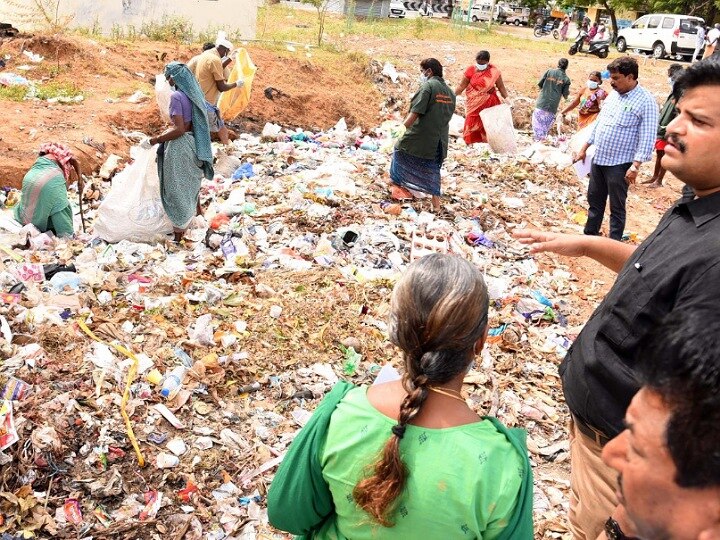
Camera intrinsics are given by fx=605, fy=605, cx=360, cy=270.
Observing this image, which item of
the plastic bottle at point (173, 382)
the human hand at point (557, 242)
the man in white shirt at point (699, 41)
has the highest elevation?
the man in white shirt at point (699, 41)

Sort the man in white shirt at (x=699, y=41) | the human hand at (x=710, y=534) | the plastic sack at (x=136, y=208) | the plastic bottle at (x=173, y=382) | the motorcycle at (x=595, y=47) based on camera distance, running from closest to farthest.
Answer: the human hand at (x=710, y=534) → the plastic bottle at (x=173, y=382) → the plastic sack at (x=136, y=208) → the man in white shirt at (x=699, y=41) → the motorcycle at (x=595, y=47)

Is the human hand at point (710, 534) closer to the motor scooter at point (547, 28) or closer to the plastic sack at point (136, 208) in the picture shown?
the plastic sack at point (136, 208)

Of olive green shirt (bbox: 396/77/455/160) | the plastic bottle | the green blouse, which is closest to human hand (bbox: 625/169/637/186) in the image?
olive green shirt (bbox: 396/77/455/160)

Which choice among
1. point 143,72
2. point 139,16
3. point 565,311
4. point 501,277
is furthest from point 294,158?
point 139,16

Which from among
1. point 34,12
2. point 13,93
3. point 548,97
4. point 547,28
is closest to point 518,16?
point 547,28

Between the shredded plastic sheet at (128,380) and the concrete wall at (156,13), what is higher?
the concrete wall at (156,13)

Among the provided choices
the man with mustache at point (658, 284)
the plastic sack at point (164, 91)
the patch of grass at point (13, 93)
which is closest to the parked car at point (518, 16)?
the patch of grass at point (13, 93)

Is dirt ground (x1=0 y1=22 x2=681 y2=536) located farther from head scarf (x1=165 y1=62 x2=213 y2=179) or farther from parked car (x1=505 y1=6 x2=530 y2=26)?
parked car (x1=505 y1=6 x2=530 y2=26)

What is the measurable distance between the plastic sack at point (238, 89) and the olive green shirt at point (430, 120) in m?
2.92

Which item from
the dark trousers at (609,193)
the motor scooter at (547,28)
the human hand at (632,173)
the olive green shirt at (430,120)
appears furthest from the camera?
the motor scooter at (547,28)

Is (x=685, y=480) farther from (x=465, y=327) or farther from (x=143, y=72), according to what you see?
(x=143, y=72)

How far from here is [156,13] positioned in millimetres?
14062

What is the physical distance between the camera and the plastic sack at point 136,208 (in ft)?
17.0

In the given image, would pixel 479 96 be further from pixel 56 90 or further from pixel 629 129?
pixel 56 90
